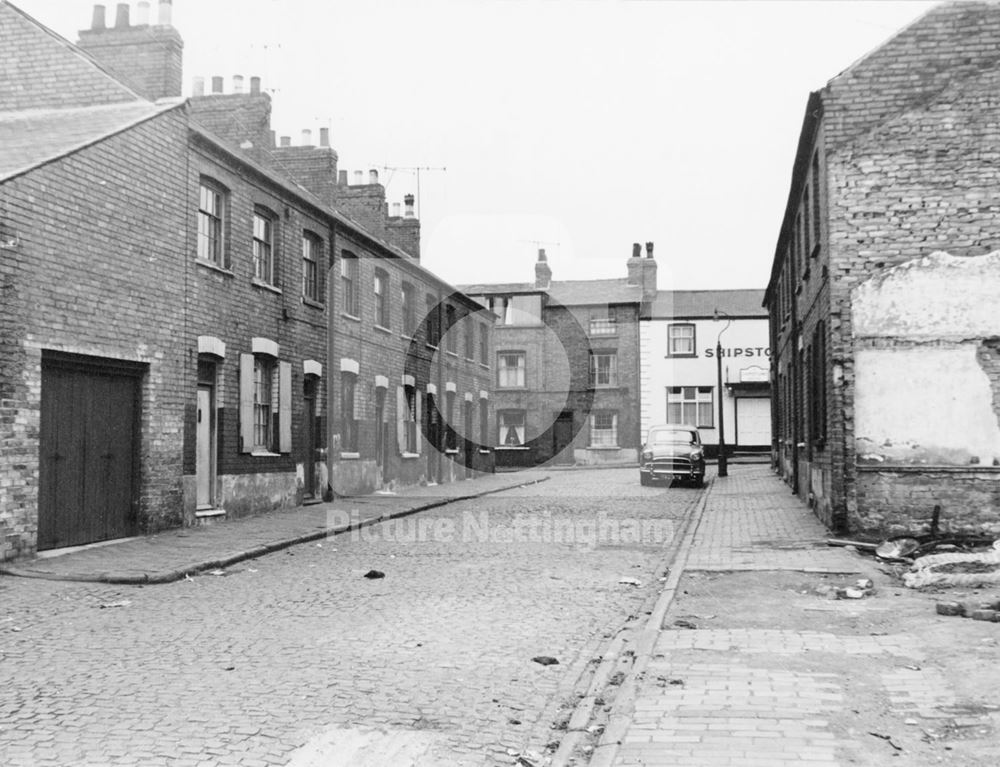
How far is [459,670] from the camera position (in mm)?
6730

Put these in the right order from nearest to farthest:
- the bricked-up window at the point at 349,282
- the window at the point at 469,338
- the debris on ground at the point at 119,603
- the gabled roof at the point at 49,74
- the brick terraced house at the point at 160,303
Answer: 1. the debris on ground at the point at 119,603
2. the brick terraced house at the point at 160,303
3. the gabled roof at the point at 49,74
4. the bricked-up window at the point at 349,282
5. the window at the point at 469,338

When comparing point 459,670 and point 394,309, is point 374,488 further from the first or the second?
point 459,670

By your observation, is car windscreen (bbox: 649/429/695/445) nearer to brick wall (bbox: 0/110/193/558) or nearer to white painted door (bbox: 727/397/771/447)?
brick wall (bbox: 0/110/193/558)

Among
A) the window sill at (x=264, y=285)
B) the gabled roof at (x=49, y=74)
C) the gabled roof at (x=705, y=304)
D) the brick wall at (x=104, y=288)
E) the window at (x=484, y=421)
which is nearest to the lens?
the brick wall at (x=104, y=288)

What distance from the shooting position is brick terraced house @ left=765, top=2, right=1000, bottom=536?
1313 centimetres

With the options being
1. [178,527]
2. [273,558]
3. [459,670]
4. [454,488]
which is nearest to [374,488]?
[454,488]

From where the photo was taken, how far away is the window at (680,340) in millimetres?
47469

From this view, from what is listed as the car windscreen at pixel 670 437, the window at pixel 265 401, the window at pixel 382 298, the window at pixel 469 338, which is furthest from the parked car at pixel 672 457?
the window at pixel 265 401

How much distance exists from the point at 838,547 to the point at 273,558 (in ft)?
23.9

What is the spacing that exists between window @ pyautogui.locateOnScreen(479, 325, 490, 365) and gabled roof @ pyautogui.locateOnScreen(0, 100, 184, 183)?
21420mm

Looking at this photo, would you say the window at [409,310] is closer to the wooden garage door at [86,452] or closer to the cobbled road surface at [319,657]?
the wooden garage door at [86,452]

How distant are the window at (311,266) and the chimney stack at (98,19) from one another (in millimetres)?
5295

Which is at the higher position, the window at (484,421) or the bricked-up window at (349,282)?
the bricked-up window at (349,282)

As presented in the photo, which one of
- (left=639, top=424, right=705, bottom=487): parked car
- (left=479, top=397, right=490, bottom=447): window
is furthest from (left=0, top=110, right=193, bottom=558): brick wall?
(left=479, top=397, right=490, bottom=447): window
